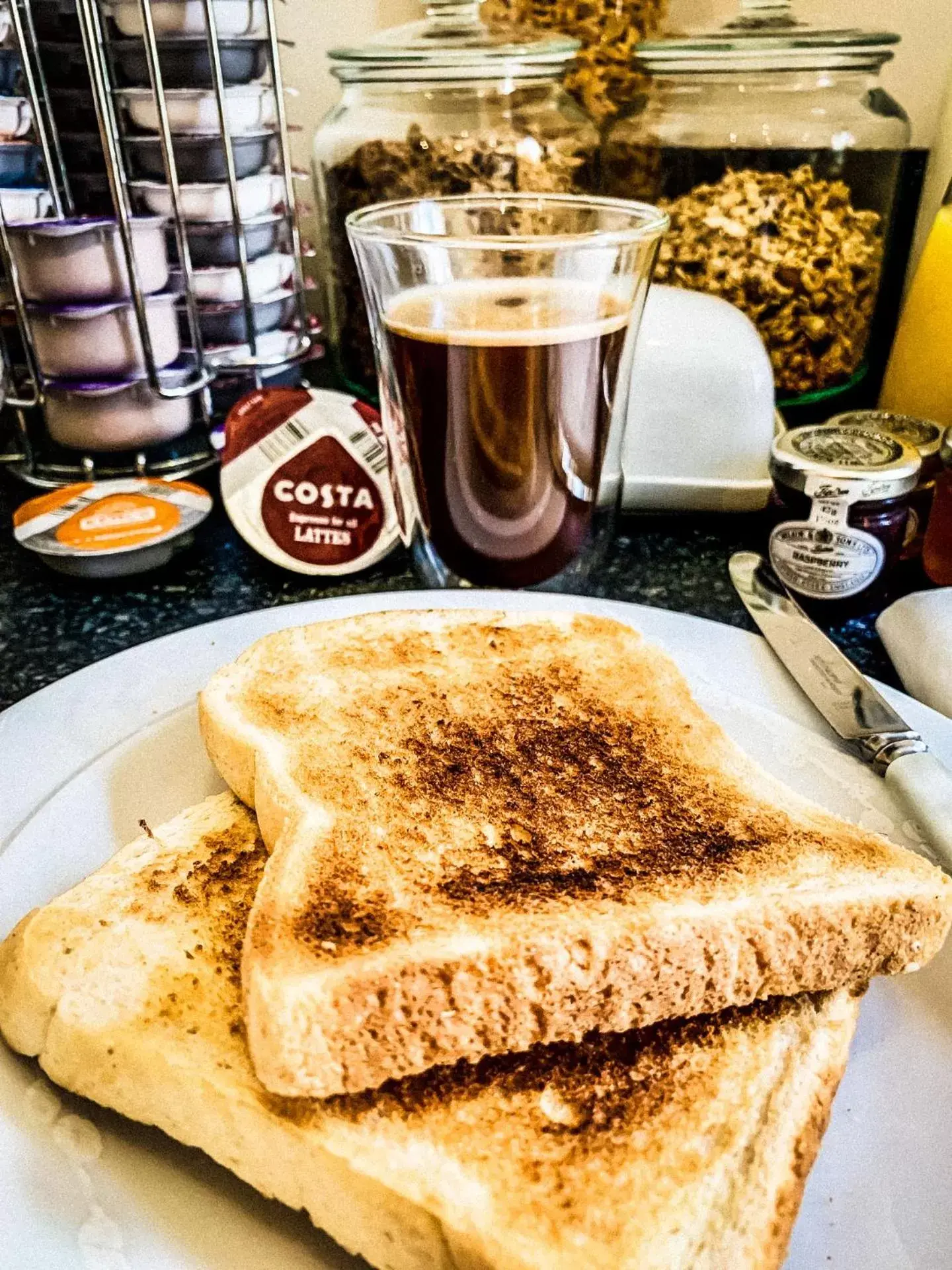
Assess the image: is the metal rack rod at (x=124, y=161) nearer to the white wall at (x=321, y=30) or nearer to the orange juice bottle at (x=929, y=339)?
the white wall at (x=321, y=30)

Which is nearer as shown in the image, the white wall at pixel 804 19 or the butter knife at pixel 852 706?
the butter knife at pixel 852 706

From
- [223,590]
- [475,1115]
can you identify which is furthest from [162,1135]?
[223,590]

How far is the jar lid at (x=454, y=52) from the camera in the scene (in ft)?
4.49

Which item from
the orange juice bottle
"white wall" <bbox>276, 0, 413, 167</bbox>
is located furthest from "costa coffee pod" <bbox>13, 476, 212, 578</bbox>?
the orange juice bottle

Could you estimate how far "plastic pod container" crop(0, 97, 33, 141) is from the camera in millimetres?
1215

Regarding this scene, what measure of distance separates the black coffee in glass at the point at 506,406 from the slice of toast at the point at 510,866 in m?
0.26

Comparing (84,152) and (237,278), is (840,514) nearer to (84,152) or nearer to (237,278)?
(237,278)

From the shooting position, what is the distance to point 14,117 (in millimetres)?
1228

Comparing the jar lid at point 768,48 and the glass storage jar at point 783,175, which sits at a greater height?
the jar lid at point 768,48

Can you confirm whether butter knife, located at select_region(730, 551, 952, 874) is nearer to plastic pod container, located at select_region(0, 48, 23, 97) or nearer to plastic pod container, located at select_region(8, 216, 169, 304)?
plastic pod container, located at select_region(8, 216, 169, 304)

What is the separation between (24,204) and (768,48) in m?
1.06

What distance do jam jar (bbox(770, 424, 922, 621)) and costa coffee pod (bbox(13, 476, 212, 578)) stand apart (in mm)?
771

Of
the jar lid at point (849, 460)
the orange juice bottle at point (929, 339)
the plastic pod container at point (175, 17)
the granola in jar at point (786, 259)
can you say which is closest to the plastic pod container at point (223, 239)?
the plastic pod container at point (175, 17)

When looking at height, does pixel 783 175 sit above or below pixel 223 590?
above
